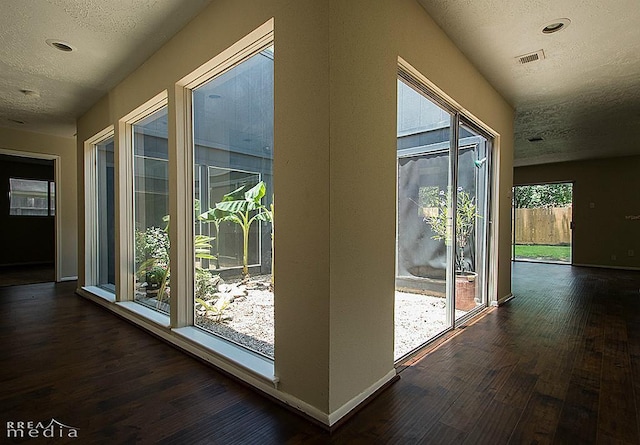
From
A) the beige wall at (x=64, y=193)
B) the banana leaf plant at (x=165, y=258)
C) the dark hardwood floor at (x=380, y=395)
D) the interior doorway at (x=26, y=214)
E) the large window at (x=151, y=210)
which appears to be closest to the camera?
the dark hardwood floor at (x=380, y=395)

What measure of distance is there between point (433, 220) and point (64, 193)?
6411 millimetres

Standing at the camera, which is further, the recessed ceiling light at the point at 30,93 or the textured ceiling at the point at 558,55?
the recessed ceiling light at the point at 30,93

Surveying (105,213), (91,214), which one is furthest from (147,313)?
(91,214)

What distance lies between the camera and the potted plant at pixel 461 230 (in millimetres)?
3320

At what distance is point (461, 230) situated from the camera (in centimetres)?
358

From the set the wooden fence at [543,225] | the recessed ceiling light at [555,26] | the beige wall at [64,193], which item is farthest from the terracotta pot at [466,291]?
the beige wall at [64,193]

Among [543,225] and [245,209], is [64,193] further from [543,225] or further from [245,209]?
[543,225]

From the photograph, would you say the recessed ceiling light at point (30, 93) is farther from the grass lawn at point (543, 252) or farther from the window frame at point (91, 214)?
the grass lawn at point (543, 252)

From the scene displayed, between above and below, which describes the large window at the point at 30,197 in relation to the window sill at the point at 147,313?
A: above

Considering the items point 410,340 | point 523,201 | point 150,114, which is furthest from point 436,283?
point 523,201

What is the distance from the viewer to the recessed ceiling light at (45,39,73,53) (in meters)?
2.84

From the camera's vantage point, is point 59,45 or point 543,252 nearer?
point 59,45

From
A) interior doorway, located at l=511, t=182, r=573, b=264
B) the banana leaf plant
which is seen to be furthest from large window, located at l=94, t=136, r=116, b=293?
interior doorway, located at l=511, t=182, r=573, b=264

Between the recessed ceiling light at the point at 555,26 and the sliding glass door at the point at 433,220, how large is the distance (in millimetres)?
896
